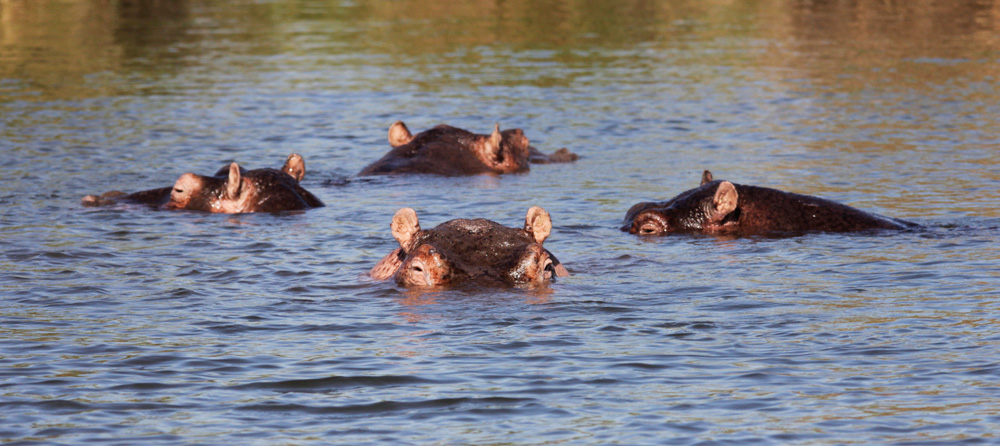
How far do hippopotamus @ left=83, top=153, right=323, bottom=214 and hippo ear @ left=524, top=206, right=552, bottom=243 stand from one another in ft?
19.4

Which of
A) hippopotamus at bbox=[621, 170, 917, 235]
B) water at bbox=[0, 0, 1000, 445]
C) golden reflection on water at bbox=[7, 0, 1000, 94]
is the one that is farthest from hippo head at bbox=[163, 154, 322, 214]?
golden reflection on water at bbox=[7, 0, 1000, 94]

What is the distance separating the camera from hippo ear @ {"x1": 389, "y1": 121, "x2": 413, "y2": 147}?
791 inches

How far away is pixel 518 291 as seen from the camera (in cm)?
1087

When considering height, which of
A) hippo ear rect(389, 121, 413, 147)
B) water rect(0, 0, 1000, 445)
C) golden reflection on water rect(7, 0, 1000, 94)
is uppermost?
golden reflection on water rect(7, 0, 1000, 94)

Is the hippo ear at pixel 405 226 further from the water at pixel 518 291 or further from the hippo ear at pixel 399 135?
the hippo ear at pixel 399 135

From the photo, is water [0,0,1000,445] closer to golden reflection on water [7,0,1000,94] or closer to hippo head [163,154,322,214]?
hippo head [163,154,322,214]

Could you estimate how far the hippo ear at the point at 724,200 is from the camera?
1430 centimetres

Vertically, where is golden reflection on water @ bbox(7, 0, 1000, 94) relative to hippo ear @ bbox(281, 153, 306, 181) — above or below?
above

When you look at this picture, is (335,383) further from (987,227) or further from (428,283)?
(987,227)

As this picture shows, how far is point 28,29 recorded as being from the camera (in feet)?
140

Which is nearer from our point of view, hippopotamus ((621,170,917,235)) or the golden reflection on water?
hippopotamus ((621,170,917,235))

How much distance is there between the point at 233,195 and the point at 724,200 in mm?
5890

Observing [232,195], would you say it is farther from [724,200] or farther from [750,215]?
[750,215]

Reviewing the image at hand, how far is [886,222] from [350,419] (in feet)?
27.0
